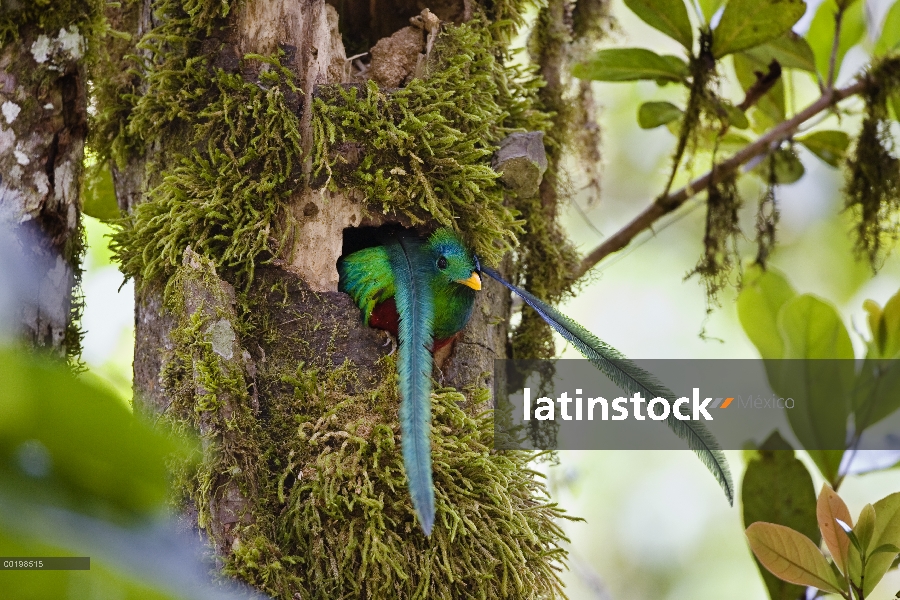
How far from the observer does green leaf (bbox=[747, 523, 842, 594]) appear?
2012 mm

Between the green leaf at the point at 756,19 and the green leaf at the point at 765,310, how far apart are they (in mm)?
817

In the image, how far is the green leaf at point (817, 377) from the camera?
251 centimetres

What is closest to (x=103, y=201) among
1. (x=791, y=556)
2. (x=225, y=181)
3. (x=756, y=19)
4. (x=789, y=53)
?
(x=225, y=181)

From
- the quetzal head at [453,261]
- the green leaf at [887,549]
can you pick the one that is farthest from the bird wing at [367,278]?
the green leaf at [887,549]

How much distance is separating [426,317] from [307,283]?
350 mm

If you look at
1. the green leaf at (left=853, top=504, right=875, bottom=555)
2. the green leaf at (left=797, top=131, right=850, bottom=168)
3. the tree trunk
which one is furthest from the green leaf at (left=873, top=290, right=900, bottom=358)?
the tree trunk

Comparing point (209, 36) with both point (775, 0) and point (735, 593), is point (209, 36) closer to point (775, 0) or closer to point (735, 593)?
point (775, 0)

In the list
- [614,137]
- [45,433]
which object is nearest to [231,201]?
[45,433]

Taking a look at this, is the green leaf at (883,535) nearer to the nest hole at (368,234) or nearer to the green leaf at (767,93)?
the nest hole at (368,234)

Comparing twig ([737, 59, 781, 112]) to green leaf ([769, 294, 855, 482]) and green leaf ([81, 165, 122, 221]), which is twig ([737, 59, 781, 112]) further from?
green leaf ([81, 165, 122, 221])

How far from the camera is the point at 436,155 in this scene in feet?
7.65

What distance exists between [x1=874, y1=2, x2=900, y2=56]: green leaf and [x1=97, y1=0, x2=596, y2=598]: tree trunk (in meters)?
1.63

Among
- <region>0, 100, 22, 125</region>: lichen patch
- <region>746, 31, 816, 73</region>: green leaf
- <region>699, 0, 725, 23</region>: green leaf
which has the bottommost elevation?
<region>0, 100, 22, 125</region>: lichen patch

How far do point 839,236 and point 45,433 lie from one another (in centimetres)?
576
